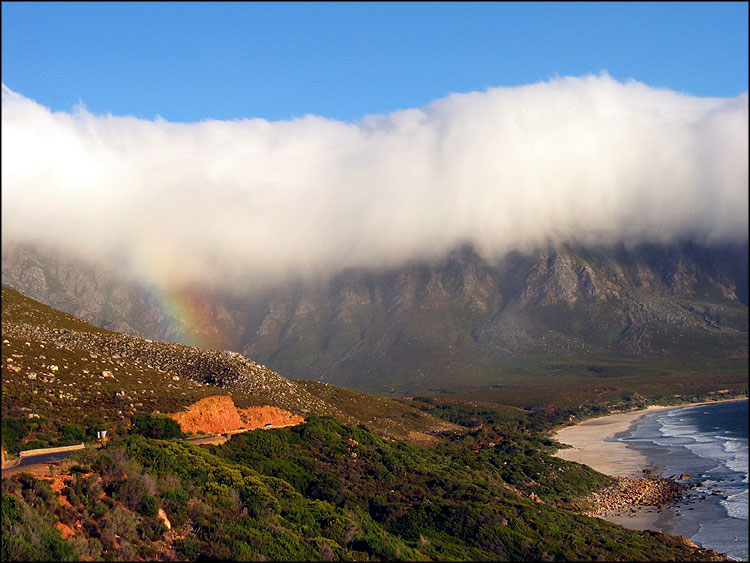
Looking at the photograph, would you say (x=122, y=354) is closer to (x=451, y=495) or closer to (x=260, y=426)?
(x=260, y=426)

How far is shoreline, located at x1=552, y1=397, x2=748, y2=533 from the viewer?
Answer: 214ft

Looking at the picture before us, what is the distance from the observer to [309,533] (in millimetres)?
36906

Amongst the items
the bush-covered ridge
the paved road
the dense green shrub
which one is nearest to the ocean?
the bush-covered ridge

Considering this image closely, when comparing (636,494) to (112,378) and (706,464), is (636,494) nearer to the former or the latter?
(706,464)

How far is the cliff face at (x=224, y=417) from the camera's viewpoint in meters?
57.8

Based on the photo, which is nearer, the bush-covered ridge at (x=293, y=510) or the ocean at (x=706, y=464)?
the bush-covered ridge at (x=293, y=510)

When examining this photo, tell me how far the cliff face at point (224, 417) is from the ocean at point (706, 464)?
122 feet

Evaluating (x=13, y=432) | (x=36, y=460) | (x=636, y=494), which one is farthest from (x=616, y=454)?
(x=36, y=460)

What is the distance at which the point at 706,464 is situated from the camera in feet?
309

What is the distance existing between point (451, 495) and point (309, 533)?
2186 cm

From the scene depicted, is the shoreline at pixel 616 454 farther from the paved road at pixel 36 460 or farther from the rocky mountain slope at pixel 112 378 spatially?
the paved road at pixel 36 460

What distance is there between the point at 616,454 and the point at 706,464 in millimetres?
17451

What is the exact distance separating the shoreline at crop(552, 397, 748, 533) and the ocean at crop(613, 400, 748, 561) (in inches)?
46.7

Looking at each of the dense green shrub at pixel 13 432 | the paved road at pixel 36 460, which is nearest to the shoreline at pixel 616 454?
the paved road at pixel 36 460
